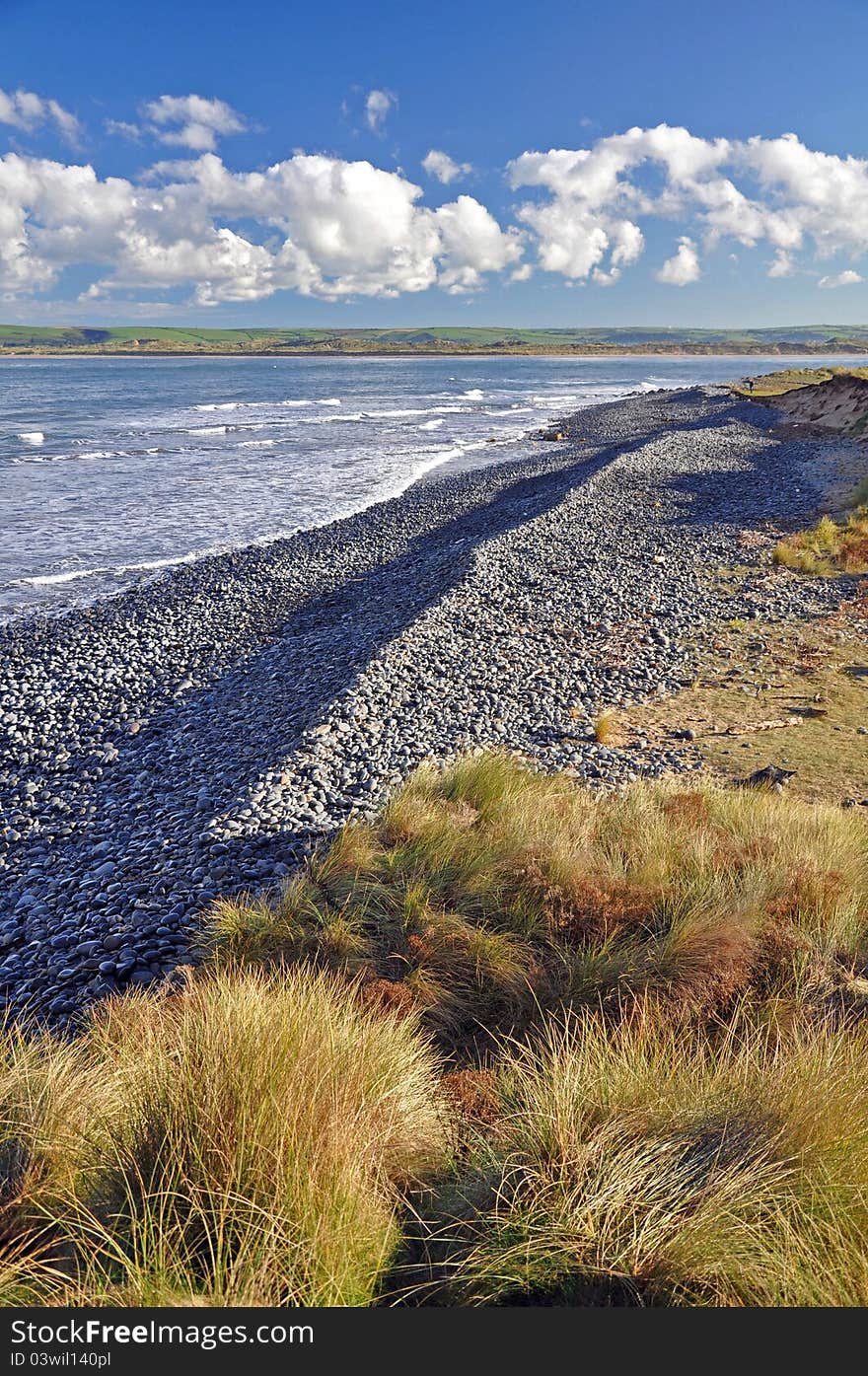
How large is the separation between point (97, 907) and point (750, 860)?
15.9ft

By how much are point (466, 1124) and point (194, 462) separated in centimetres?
3681

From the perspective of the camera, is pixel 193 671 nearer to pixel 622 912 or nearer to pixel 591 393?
pixel 622 912

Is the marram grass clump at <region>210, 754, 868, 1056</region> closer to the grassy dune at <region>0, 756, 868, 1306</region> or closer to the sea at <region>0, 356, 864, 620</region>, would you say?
the grassy dune at <region>0, 756, 868, 1306</region>

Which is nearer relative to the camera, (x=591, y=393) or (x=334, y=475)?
(x=334, y=475)

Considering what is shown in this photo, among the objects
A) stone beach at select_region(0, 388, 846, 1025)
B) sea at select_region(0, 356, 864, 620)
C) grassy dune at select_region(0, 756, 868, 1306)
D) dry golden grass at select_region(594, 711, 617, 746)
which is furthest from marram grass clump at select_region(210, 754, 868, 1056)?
sea at select_region(0, 356, 864, 620)

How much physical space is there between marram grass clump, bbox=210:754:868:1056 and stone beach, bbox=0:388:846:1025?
927 mm

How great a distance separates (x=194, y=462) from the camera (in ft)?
118

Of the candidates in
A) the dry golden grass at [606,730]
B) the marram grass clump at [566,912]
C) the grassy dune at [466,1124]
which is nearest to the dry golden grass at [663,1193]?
the grassy dune at [466,1124]

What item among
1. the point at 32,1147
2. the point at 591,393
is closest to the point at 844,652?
the point at 32,1147

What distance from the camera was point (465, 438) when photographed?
147 feet

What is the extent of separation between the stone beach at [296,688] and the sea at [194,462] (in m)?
2.96

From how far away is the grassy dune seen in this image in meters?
2.33

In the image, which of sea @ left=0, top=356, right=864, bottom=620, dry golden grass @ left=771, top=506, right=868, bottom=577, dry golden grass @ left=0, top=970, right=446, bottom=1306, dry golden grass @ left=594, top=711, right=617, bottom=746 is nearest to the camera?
dry golden grass @ left=0, top=970, right=446, bottom=1306

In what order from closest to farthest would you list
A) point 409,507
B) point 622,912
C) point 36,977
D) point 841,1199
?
1. point 841,1199
2. point 622,912
3. point 36,977
4. point 409,507
